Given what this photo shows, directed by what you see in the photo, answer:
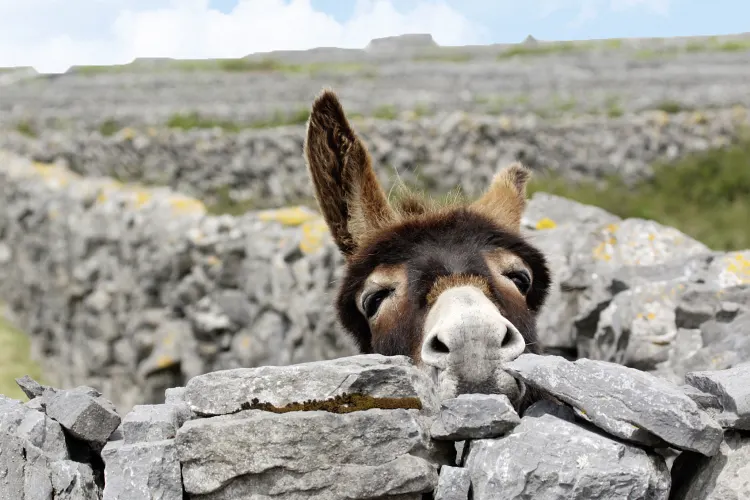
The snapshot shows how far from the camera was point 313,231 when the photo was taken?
9.70 metres

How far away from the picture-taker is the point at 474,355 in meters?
2.77

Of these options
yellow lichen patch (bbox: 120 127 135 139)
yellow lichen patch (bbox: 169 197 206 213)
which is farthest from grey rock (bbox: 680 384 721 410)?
yellow lichen patch (bbox: 120 127 135 139)

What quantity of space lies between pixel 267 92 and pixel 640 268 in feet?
69.0

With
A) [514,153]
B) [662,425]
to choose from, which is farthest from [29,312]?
[662,425]

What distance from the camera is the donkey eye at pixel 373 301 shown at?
3881 mm

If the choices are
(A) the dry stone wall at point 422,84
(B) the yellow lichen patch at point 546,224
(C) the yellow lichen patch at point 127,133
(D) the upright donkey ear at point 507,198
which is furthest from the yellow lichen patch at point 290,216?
(A) the dry stone wall at point 422,84

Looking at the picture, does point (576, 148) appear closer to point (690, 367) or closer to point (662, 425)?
point (690, 367)

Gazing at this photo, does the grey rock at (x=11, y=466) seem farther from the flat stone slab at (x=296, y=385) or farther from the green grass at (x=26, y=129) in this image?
the green grass at (x=26, y=129)

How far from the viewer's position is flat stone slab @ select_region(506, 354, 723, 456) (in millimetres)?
2223

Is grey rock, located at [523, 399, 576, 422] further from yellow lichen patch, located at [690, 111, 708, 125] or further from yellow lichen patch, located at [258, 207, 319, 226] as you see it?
yellow lichen patch, located at [690, 111, 708, 125]

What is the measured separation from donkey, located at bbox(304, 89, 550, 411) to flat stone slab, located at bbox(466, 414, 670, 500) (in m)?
0.45

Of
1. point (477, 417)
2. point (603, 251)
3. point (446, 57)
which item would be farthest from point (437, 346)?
point (446, 57)

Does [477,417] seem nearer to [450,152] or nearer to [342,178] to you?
[342,178]

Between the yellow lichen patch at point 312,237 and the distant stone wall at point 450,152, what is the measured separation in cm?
535
